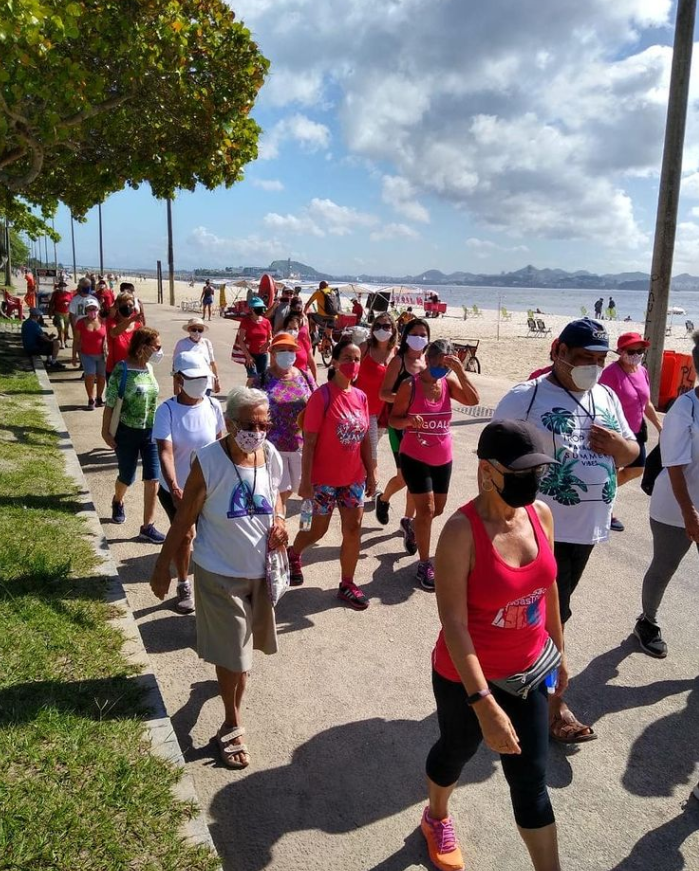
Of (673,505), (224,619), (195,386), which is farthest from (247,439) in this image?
(673,505)

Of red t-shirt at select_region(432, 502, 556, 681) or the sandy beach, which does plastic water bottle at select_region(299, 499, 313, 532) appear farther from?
the sandy beach

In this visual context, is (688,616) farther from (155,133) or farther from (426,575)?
(155,133)

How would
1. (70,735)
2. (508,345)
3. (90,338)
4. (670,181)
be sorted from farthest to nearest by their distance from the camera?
(508,345) → (670,181) → (90,338) → (70,735)

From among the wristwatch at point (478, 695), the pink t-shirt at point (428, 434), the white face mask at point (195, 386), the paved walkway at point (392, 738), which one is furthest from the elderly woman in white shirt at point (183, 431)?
the wristwatch at point (478, 695)

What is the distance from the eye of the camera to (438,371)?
192 inches

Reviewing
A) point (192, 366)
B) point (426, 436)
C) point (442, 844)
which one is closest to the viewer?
point (442, 844)

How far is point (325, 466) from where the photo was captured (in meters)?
4.50

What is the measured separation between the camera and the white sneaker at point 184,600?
4445mm

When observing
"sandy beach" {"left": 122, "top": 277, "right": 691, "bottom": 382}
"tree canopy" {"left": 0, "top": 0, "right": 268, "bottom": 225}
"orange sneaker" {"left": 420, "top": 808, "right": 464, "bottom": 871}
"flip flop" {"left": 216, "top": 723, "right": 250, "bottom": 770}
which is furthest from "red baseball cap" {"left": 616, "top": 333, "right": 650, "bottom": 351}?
"sandy beach" {"left": 122, "top": 277, "right": 691, "bottom": 382}

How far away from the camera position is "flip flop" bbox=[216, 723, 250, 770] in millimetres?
3045

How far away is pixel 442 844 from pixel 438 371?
10.3ft

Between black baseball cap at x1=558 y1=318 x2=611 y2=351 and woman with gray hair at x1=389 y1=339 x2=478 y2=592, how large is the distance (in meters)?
1.78

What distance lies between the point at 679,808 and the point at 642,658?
1264mm

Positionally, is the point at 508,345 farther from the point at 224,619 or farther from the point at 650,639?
the point at 224,619
